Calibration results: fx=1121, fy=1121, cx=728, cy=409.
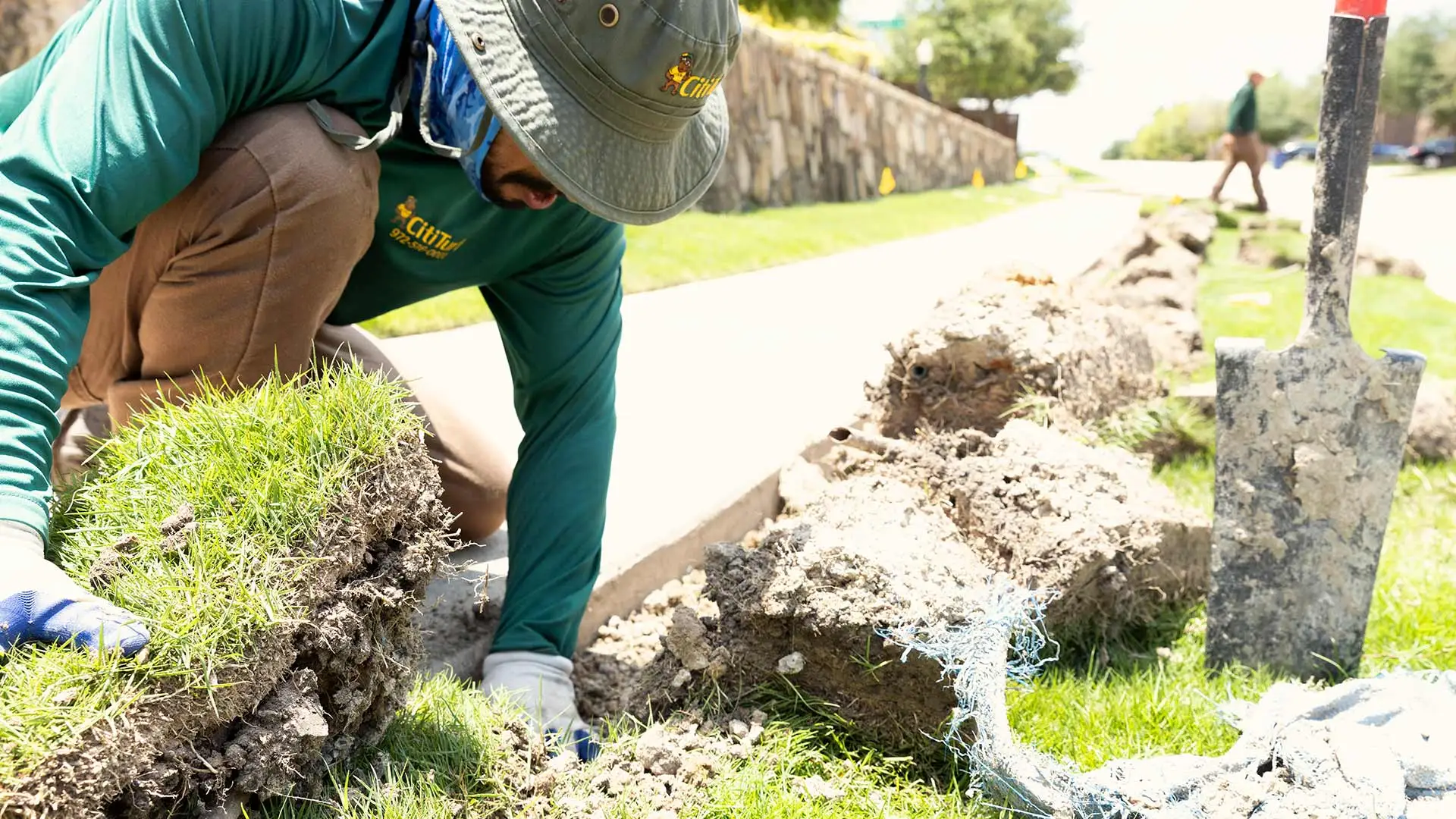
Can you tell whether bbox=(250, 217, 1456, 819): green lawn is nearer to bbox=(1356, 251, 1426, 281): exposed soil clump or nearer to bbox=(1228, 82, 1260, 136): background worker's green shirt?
bbox=(1356, 251, 1426, 281): exposed soil clump

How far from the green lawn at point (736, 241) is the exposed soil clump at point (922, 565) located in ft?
→ 10.2

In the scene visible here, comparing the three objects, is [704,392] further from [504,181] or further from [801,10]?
[801,10]

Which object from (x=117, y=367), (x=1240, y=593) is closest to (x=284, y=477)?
(x=117, y=367)

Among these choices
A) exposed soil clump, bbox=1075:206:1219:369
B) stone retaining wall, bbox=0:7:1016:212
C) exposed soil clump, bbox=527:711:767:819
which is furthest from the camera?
stone retaining wall, bbox=0:7:1016:212

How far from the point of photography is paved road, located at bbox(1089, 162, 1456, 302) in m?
11.8

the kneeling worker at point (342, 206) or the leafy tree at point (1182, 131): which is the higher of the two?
the kneeling worker at point (342, 206)

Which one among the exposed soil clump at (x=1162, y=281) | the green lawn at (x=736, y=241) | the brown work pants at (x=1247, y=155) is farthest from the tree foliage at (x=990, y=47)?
the exposed soil clump at (x=1162, y=281)

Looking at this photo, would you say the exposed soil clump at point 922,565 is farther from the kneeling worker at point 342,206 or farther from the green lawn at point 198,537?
the green lawn at point 198,537

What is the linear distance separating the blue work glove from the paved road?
2848 mm

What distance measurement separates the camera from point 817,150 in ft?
55.5

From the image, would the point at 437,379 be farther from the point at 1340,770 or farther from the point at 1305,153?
the point at 1305,153

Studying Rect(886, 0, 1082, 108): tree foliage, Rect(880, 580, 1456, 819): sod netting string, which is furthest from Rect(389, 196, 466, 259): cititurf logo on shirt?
Rect(886, 0, 1082, 108): tree foliage

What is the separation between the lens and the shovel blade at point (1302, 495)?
111 inches

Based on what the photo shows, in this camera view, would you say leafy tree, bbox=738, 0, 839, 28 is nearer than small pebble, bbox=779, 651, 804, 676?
No
